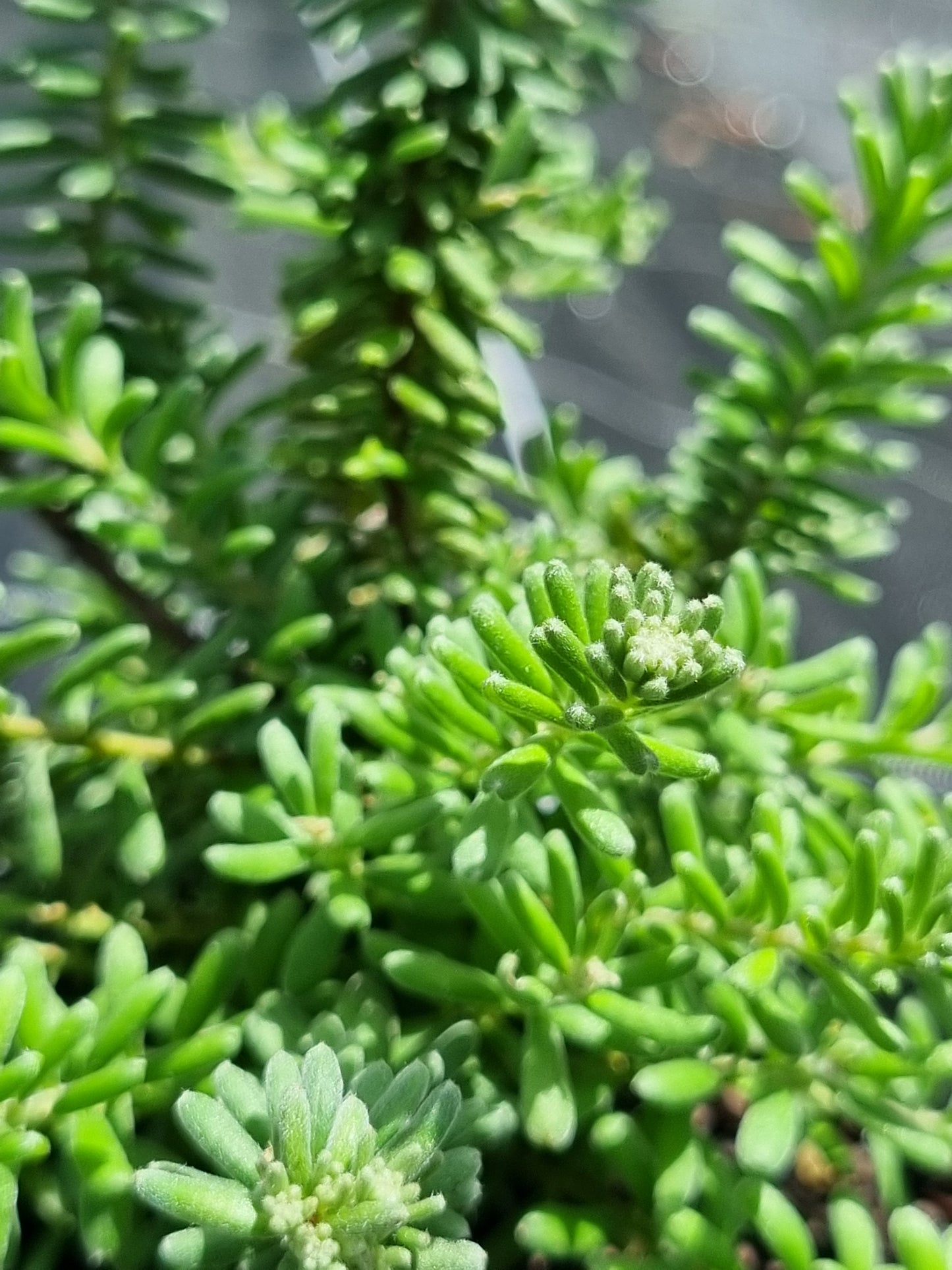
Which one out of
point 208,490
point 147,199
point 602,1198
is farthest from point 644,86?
point 602,1198

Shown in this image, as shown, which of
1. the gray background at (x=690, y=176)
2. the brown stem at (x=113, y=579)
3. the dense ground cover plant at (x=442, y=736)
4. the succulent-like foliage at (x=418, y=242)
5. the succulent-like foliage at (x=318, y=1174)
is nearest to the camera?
the succulent-like foliage at (x=318, y=1174)

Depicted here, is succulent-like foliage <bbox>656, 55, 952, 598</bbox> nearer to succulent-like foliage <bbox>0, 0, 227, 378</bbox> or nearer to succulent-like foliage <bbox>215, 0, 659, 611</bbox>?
succulent-like foliage <bbox>215, 0, 659, 611</bbox>

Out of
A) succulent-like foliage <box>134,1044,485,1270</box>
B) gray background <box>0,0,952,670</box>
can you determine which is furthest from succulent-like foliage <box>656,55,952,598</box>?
gray background <box>0,0,952,670</box>

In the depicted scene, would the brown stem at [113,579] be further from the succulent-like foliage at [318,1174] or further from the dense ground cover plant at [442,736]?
the succulent-like foliage at [318,1174]

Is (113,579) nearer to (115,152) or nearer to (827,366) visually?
(115,152)

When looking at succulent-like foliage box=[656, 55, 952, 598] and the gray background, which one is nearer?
succulent-like foliage box=[656, 55, 952, 598]

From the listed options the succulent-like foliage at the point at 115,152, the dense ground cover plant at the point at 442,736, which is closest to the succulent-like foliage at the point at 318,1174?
the dense ground cover plant at the point at 442,736

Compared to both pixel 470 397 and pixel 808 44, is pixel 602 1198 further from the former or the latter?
pixel 808 44

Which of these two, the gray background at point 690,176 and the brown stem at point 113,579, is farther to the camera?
the gray background at point 690,176
